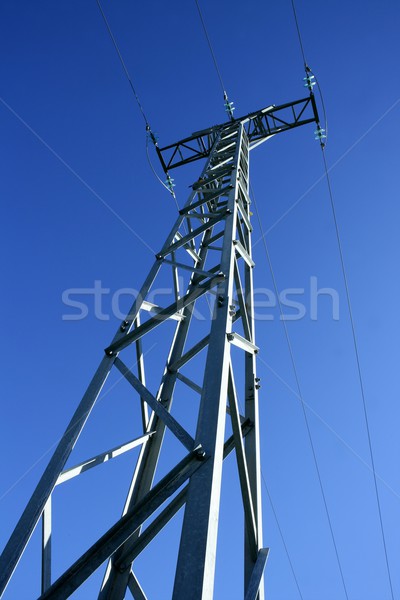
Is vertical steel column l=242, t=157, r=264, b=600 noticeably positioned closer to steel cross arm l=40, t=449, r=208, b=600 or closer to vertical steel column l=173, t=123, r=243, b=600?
vertical steel column l=173, t=123, r=243, b=600

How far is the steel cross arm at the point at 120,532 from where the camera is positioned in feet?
8.30

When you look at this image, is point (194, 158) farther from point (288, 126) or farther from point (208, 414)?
point (208, 414)

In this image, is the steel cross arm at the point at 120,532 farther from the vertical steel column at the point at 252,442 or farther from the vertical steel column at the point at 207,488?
the vertical steel column at the point at 252,442

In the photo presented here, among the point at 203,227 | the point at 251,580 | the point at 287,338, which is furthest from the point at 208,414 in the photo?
the point at 287,338

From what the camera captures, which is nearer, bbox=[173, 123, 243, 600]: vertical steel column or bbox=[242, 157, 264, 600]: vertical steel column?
bbox=[173, 123, 243, 600]: vertical steel column

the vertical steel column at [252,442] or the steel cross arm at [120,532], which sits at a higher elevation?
the vertical steel column at [252,442]

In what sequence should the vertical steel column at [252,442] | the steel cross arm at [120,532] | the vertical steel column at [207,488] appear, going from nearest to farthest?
the vertical steel column at [207,488]
the steel cross arm at [120,532]
the vertical steel column at [252,442]

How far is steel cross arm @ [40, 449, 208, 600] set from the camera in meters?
2.53

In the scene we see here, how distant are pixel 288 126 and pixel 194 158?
95.7 inches

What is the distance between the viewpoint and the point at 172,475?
2932mm

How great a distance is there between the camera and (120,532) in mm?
2715

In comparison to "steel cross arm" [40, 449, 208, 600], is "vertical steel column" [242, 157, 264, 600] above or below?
above

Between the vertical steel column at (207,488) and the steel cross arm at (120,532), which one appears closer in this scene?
the vertical steel column at (207,488)

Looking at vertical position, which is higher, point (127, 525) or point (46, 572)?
point (127, 525)
